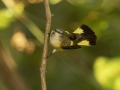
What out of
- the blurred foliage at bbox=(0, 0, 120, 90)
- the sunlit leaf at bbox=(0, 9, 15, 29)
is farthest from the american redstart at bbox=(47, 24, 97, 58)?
the sunlit leaf at bbox=(0, 9, 15, 29)

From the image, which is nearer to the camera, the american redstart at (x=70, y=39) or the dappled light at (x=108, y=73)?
the american redstart at (x=70, y=39)

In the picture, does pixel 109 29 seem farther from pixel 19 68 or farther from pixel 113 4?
pixel 19 68

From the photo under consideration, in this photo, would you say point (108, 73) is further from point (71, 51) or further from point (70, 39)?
point (70, 39)

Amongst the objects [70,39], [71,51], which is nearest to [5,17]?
[71,51]

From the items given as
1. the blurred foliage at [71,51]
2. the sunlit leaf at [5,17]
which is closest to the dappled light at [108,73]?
the blurred foliage at [71,51]

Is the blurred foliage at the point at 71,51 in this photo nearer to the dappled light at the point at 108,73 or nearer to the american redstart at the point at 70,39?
the dappled light at the point at 108,73

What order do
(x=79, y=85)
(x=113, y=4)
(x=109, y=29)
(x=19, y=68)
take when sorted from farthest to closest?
(x=19, y=68) → (x=79, y=85) → (x=109, y=29) → (x=113, y=4)

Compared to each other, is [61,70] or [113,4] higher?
[113,4]

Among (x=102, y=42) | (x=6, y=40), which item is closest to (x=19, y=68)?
(x=6, y=40)
